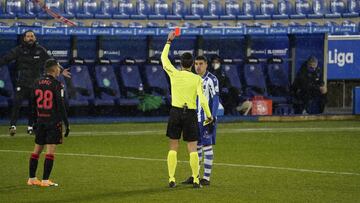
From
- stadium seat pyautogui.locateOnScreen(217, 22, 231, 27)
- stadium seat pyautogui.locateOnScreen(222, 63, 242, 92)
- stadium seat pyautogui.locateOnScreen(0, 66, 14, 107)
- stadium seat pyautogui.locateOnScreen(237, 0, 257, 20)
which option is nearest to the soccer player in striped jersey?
stadium seat pyautogui.locateOnScreen(0, 66, 14, 107)

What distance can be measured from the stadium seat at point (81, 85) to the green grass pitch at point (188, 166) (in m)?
1.45

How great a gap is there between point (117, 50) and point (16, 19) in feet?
9.86

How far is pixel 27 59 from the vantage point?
2444 cm

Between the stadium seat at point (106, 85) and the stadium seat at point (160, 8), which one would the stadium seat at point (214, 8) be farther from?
the stadium seat at point (106, 85)

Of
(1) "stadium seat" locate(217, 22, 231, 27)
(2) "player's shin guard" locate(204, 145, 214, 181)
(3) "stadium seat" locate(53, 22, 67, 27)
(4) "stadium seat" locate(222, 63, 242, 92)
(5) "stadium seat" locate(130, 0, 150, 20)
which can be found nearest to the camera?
(2) "player's shin guard" locate(204, 145, 214, 181)

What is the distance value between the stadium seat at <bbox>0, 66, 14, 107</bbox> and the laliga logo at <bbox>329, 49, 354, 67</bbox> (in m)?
9.77

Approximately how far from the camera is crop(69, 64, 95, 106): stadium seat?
30.4m

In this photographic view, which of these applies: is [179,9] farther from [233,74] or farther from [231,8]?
[233,74]

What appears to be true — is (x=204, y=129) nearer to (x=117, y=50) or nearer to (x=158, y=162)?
(x=158, y=162)

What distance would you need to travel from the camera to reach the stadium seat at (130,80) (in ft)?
102

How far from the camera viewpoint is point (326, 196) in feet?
50.9

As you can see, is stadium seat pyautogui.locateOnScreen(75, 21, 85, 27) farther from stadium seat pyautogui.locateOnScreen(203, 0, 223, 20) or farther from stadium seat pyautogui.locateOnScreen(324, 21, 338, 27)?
stadium seat pyautogui.locateOnScreen(324, 21, 338, 27)

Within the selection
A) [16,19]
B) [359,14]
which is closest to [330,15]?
[359,14]

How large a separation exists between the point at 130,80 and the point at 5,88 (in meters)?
3.64
